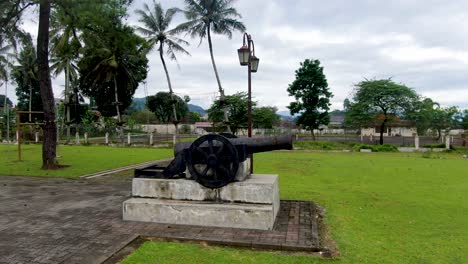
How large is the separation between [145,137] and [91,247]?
27.7 meters

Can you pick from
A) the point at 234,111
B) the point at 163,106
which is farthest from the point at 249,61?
the point at 163,106

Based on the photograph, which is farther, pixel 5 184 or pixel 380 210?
pixel 5 184

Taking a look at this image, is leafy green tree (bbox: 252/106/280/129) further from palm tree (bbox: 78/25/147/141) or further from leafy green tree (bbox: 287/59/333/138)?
palm tree (bbox: 78/25/147/141)

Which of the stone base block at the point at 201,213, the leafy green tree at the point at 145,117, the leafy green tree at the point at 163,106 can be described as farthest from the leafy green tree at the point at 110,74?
the leafy green tree at the point at 145,117

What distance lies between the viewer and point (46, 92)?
38.3 ft

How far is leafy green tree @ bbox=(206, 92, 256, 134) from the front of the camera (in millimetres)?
33562

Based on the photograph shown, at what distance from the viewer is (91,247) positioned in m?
4.19

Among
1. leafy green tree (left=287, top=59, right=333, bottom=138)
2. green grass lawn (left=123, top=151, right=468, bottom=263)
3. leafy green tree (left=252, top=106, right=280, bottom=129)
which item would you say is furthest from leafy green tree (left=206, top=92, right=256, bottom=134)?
green grass lawn (left=123, top=151, right=468, bottom=263)

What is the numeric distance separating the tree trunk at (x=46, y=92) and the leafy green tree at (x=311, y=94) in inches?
821

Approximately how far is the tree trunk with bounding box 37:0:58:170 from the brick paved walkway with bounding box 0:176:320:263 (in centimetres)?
493

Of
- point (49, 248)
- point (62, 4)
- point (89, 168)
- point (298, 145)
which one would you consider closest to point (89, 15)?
point (62, 4)

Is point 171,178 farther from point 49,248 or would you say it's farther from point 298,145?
point 298,145

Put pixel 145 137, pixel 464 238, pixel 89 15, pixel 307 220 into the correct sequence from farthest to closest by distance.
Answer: pixel 145 137, pixel 89 15, pixel 307 220, pixel 464 238

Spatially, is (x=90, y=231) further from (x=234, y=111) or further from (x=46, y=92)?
(x=234, y=111)
